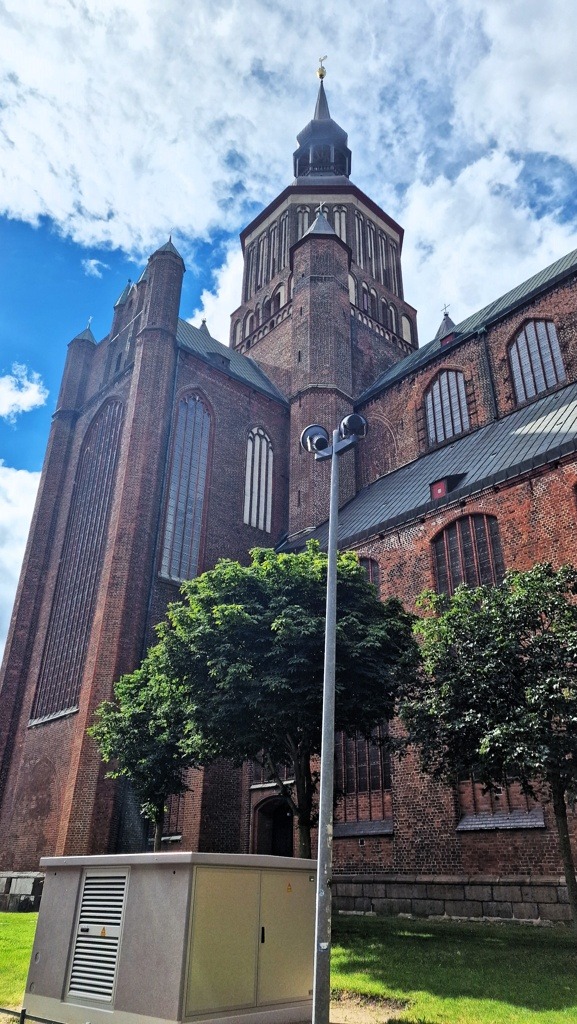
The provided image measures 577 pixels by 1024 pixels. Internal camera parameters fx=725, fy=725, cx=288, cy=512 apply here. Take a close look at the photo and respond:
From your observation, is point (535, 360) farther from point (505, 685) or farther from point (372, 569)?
point (505, 685)

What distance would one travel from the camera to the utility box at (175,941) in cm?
745

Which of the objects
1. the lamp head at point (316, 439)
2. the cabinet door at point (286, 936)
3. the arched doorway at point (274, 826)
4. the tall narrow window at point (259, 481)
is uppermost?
the tall narrow window at point (259, 481)

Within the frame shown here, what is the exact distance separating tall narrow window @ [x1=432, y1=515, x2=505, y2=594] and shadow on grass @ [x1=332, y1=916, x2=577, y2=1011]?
27.4ft

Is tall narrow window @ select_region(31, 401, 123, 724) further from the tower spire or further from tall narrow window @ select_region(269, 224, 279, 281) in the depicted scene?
the tower spire

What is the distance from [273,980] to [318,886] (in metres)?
1.08

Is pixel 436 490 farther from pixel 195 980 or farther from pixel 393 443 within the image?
pixel 195 980

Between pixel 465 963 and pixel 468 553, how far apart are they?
37.1 ft

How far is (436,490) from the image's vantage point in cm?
2205

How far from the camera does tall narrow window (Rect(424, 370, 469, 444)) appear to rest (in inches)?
1166

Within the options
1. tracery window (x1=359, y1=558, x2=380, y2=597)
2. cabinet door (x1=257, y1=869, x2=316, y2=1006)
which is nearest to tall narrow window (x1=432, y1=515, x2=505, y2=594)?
tracery window (x1=359, y1=558, x2=380, y2=597)

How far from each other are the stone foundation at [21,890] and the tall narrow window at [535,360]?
23.0 meters

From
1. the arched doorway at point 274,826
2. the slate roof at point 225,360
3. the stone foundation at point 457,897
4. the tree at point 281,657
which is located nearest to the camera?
the tree at point 281,657

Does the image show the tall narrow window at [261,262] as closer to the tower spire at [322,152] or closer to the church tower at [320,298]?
the church tower at [320,298]

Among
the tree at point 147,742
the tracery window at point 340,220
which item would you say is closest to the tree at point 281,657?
the tree at point 147,742
